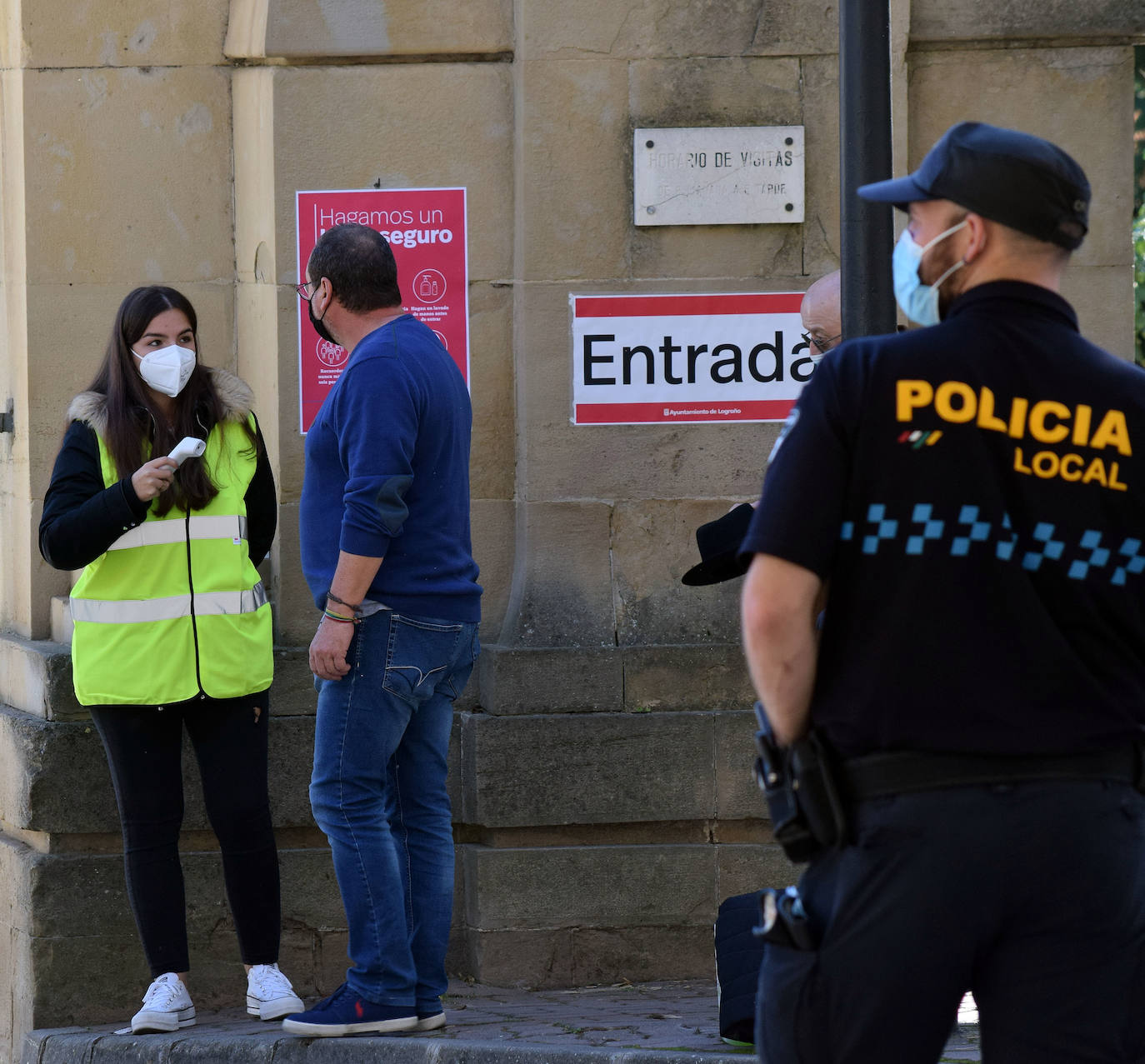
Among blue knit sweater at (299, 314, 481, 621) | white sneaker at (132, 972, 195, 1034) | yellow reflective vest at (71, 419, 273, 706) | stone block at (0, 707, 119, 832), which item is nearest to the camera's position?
blue knit sweater at (299, 314, 481, 621)

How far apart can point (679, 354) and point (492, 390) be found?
619 mm

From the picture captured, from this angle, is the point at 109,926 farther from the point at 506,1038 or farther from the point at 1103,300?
the point at 1103,300

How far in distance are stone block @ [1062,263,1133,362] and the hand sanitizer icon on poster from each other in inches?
79.0

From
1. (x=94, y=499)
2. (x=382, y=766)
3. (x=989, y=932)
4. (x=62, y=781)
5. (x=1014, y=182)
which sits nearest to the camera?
(x=989, y=932)

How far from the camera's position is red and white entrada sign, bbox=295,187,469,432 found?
5.27 m

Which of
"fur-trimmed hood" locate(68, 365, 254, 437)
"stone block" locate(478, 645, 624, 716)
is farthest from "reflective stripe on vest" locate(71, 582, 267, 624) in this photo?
"stone block" locate(478, 645, 624, 716)

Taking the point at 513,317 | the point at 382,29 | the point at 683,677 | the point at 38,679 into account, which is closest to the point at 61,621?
the point at 38,679

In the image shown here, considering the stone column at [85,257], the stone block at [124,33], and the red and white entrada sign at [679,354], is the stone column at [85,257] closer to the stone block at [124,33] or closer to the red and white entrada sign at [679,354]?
the stone block at [124,33]

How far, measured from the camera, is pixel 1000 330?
226cm

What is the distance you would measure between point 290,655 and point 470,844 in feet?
2.71

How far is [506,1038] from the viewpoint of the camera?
446 centimetres

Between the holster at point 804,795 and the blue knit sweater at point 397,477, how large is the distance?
191cm

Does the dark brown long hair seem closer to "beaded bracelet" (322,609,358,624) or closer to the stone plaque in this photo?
"beaded bracelet" (322,609,358,624)

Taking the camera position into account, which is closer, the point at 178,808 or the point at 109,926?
the point at 178,808
